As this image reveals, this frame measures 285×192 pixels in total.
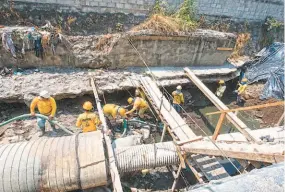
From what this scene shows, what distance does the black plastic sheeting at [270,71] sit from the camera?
10648mm

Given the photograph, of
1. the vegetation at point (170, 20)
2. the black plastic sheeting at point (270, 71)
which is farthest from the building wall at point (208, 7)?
the black plastic sheeting at point (270, 71)

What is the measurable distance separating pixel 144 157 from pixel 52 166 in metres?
2.14

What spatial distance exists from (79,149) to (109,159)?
72cm

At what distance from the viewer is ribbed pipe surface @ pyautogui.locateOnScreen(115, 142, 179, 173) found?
17.9 ft

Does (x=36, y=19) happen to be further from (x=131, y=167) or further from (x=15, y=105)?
(x=131, y=167)

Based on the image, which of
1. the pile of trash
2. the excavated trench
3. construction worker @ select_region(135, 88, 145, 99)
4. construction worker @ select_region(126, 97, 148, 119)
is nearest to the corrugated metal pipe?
the excavated trench

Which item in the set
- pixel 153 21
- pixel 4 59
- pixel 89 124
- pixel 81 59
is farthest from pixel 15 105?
pixel 153 21

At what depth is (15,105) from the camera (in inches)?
311

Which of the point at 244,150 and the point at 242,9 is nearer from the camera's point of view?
the point at 244,150

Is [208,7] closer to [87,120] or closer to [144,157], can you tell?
[87,120]

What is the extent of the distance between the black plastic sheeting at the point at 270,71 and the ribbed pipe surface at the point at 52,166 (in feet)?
30.0

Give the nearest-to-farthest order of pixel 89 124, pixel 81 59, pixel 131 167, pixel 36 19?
1. pixel 131 167
2. pixel 89 124
3. pixel 81 59
4. pixel 36 19

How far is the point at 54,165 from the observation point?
466 centimetres

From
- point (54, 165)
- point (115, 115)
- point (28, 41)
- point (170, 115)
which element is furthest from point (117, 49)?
point (54, 165)
